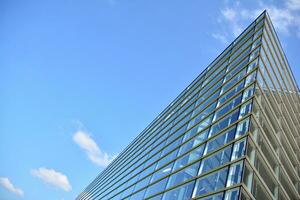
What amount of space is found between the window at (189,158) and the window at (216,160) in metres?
1.03

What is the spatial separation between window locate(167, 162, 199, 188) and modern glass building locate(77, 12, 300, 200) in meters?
0.08

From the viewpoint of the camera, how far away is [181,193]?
12.3m

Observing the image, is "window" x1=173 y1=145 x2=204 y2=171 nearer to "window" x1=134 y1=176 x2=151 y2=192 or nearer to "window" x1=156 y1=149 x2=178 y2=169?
"window" x1=156 y1=149 x2=178 y2=169

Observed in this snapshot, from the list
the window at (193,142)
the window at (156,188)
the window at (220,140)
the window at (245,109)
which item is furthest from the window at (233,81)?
the window at (156,188)

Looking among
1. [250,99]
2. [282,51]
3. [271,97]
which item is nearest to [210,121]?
[250,99]

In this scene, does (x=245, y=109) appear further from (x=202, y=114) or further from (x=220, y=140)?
(x=202, y=114)

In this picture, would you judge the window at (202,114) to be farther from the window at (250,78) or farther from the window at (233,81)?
the window at (250,78)

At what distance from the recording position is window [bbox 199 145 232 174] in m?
10.9

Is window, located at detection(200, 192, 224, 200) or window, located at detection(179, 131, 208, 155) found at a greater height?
window, located at detection(179, 131, 208, 155)

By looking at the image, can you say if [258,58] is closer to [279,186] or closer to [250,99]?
[250,99]

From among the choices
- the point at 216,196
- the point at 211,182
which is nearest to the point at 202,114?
the point at 211,182

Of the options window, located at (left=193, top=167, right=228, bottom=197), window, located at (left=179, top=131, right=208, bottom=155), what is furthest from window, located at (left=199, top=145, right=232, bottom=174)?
window, located at (left=179, top=131, right=208, bottom=155)

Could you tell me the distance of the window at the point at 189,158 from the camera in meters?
13.6

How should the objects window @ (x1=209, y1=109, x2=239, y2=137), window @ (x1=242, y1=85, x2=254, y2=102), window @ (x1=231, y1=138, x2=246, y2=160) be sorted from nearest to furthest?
1. window @ (x1=231, y1=138, x2=246, y2=160)
2. window @ (x1=209, y1=109, x2=239, y2=137)
3. window @ (x1=242, y1=85, x2=254, y2=102)
